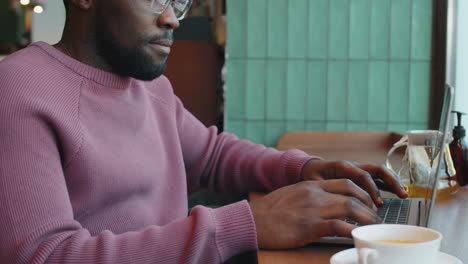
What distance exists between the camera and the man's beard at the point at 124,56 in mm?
1033

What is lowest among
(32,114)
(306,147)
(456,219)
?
(306,147)

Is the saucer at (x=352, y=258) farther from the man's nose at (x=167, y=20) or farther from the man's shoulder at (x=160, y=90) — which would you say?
the man's shoulder at (x=160, y=90)

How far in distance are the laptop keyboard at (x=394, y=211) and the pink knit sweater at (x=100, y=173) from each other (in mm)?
206

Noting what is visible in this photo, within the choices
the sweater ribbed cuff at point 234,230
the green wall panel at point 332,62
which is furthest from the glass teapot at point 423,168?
the green wall panel at point 332,62

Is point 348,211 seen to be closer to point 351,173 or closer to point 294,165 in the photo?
point 351,173

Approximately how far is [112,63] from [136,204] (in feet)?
0.85

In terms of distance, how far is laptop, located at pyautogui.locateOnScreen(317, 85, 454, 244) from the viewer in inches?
32.1

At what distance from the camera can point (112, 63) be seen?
105 cm

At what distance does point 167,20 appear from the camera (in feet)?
3.36

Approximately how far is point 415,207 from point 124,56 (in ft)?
1.87

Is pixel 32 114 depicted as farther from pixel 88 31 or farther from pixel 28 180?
pixel 88 31

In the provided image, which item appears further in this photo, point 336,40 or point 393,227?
point 336,40

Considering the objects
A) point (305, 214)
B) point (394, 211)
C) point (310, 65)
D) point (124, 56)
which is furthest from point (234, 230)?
point (310, 65)

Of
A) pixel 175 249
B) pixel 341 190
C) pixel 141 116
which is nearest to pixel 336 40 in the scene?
pixel 141 116
